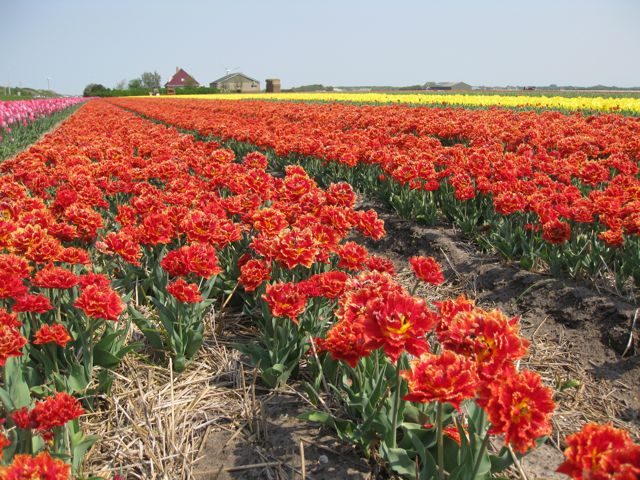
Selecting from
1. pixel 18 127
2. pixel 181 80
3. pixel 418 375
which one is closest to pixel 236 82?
pixel 181 80

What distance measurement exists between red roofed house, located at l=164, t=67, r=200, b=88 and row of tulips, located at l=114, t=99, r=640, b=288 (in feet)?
352

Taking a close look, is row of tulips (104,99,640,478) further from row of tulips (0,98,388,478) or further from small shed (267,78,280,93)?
small shed (267,78,280,93)

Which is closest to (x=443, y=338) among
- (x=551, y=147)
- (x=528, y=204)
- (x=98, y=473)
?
(x=98, y=473)

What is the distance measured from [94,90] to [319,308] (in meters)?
94.5

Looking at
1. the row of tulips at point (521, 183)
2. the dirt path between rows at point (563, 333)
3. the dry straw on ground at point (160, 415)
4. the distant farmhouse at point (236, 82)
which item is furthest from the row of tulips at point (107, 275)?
the distant farmhouse at point (236, 82)

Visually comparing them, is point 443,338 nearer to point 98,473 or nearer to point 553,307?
point 98,473

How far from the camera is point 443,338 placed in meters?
2.02

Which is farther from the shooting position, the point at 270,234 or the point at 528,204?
the point at 528,204

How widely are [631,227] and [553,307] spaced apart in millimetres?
992

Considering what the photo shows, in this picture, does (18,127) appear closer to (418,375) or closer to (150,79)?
(418,375)

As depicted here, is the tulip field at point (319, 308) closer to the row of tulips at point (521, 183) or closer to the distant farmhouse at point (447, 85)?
the row of tulips at point (521, 183)

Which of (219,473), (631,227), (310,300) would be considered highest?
(631,227)

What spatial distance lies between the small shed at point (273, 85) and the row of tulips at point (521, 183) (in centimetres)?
5979

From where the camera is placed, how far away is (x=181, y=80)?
111688 mm
